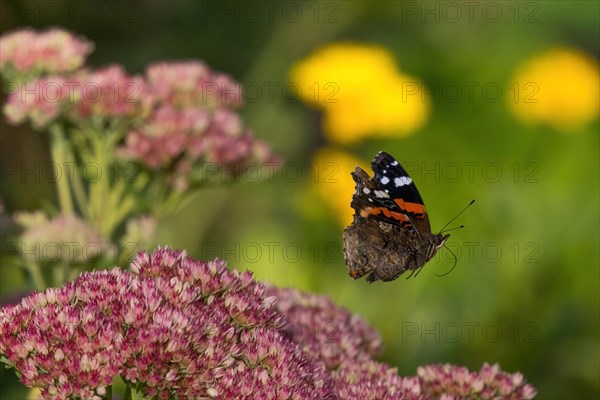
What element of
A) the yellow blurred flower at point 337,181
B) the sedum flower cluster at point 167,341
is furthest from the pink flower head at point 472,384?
the yellow blurred flower at point 337,181

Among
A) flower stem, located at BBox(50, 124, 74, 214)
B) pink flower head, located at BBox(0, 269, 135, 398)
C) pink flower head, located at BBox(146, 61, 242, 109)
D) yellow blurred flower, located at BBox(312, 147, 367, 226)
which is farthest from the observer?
yellow blurred flower, located at BBox(312, 147, 367, 226)

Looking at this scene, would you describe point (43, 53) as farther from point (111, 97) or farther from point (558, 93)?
point (558, 93)

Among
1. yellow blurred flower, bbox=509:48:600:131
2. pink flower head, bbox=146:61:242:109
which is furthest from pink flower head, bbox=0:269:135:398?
yellow blurred flower, bbox=509:48:600:131

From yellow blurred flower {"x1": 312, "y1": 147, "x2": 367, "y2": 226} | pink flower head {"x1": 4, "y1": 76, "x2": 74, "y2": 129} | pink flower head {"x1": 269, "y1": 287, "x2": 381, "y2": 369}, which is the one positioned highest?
yellow blurred flower {"x1": 312, "y1": 147, "x2": 367, "y2": 226}

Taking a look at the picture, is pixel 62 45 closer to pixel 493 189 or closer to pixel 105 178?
pixel 105 178

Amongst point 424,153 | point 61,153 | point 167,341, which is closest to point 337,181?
point 424,153

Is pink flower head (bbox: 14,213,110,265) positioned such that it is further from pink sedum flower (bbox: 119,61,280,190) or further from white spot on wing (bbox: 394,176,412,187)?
white spot on wing (bbox: 394,176,412,187)

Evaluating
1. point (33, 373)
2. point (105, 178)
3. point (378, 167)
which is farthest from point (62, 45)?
point (33, 373)
